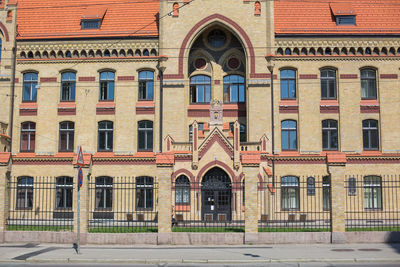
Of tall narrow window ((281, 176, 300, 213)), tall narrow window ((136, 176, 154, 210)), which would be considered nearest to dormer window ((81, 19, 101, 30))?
tall narrow window ((136, 176, 154, 210))

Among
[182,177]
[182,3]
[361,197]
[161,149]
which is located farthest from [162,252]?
[182,3]

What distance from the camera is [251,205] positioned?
18.6m

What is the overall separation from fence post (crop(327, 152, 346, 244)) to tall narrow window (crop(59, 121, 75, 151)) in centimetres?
1977

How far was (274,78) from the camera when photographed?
102 ft

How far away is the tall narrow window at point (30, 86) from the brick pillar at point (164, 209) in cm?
1761

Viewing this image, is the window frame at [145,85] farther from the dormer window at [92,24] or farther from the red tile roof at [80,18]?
the dormer window at [92,24]

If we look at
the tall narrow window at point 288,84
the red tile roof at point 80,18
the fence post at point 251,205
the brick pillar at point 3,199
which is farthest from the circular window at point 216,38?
the brick pillar at point 3,199

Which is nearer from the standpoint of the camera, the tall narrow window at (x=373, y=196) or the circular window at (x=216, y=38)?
the tall narrow window at (x=373, y=196)

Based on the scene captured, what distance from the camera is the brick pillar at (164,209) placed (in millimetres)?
18609

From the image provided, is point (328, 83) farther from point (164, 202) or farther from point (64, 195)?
point (64, 195)

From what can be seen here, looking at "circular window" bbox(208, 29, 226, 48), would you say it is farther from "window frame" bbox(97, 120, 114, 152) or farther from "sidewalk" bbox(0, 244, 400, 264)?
"sidewalk" bbox(0, 244, 400, 264)

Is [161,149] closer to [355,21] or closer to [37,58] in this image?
[37,58]

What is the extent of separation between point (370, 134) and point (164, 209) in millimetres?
18393

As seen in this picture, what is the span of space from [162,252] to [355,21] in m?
24.0
